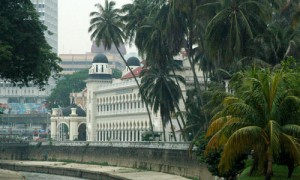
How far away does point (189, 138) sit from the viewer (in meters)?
96.5

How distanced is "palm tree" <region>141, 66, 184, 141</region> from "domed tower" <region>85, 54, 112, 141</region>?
49545 millimetres

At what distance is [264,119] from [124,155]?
56519mm

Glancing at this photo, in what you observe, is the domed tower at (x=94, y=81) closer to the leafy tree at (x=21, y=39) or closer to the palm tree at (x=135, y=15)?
the palm tree at (x=135, y=15)

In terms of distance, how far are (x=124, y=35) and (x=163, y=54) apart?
15498mm

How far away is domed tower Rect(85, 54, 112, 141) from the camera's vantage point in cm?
14975

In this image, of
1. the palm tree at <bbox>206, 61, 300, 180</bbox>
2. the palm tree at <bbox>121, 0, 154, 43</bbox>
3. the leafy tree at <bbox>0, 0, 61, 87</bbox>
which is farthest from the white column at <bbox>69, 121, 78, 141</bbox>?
the palm tree at <bbox>206, 61, 300, 180</bbox>

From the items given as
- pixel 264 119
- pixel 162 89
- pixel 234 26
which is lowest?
pixel 264 119

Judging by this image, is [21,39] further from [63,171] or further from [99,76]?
[99,76]

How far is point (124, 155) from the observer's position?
10056 centimetres

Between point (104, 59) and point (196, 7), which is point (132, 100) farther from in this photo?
point (196, 7)

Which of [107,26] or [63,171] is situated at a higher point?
[107,26]

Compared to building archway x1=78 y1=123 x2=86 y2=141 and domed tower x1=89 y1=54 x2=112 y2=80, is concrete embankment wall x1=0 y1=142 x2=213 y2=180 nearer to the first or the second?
domed tower x1=89 y1=54 x2=112 y2=80

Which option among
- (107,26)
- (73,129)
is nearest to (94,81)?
(73,129)

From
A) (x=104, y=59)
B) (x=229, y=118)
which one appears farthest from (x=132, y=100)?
(x=229, y=118)
